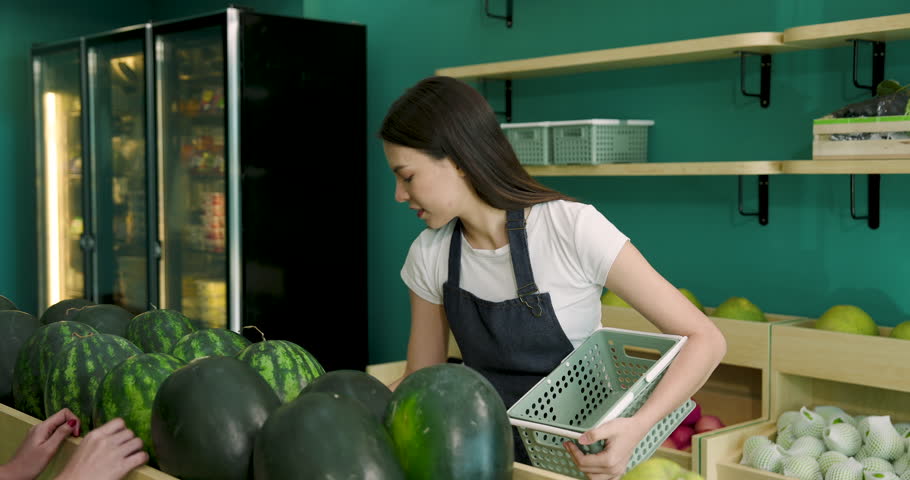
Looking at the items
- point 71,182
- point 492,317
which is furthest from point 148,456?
point 71,182

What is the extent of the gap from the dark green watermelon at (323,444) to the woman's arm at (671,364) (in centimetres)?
41

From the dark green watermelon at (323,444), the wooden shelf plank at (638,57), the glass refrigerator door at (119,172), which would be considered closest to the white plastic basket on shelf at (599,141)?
the wooden shelf plank at (638,57)

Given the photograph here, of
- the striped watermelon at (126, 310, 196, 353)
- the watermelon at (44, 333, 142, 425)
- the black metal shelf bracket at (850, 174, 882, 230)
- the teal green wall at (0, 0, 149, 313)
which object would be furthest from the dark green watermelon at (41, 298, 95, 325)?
the teal green wall at (0, 0, 149, 313)

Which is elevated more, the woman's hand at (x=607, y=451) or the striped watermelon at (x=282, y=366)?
the striped watermelon at (x=282, y=366)

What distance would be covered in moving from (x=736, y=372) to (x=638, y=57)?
3.68 feet

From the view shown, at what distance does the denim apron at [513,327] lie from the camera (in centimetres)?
181

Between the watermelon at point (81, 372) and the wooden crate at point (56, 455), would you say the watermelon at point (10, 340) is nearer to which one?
the wooden crate at point (56, 455)

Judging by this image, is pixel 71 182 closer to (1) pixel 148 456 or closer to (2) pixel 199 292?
(2) pixel 199 292

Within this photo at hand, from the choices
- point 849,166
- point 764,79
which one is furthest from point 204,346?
point 764,79

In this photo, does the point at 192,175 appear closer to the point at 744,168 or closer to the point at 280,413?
the point at 744,168

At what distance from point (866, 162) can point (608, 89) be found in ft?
4.24

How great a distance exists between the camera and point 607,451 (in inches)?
47.6

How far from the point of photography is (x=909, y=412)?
274 centimetres

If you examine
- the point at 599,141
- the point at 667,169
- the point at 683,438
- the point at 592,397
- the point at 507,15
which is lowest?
the point at 683,438
